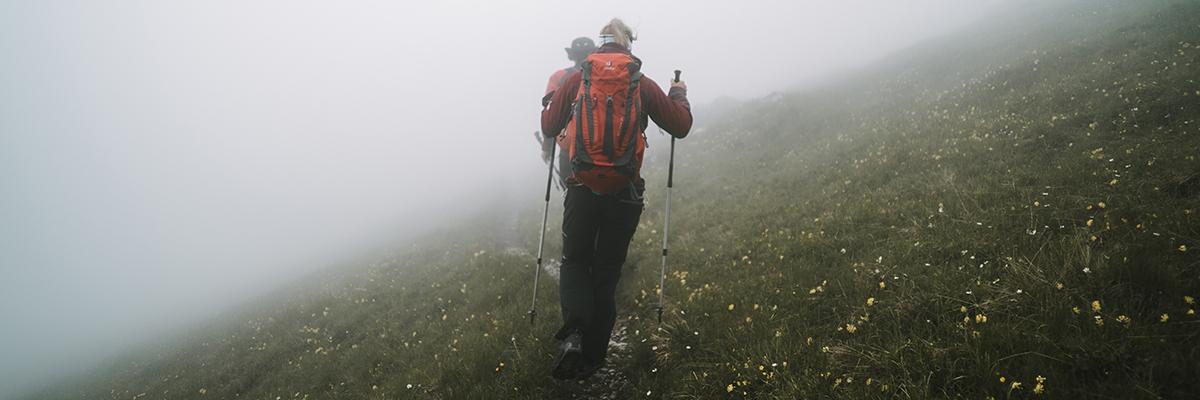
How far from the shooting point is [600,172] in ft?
15.9

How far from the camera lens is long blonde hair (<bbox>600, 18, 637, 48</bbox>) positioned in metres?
5.50

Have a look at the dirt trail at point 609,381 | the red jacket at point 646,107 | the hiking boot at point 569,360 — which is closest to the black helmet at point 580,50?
the red jacket at point 646,107

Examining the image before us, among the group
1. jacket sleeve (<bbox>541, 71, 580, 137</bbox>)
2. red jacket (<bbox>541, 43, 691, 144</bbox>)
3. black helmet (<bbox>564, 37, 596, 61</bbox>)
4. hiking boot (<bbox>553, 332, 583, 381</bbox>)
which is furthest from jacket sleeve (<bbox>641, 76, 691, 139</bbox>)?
black helmet (<bbox>564, 37, 596, 61</bbox>)

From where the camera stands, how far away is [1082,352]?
3.34 meters

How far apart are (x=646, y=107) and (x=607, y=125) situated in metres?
0.63

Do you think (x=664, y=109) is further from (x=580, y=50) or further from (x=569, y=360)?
(x=580, y=50)

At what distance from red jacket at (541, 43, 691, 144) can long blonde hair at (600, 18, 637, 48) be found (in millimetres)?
155

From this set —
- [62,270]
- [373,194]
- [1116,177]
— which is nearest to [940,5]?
[1116,177]

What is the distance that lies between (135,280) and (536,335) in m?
124

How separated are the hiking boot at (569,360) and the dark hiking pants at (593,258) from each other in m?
0.08

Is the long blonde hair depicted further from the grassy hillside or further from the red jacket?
the grassy hillside

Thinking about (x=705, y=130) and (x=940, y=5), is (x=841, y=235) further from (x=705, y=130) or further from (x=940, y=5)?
(x=940, y=5)

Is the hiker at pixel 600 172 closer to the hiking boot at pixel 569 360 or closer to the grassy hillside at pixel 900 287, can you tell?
the hiking boot at pixel 569 360

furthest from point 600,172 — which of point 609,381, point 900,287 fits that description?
point 900,287
